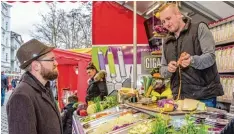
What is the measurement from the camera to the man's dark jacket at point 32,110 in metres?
2.37

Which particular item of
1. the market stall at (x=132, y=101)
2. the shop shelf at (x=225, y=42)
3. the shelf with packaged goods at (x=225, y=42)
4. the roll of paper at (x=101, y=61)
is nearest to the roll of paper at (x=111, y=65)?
the market stall at (x=132, y=101)

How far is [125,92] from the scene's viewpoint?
13.7 feet

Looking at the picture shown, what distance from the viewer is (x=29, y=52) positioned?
109 inches

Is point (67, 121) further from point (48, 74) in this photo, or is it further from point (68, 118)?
point (48, 74)

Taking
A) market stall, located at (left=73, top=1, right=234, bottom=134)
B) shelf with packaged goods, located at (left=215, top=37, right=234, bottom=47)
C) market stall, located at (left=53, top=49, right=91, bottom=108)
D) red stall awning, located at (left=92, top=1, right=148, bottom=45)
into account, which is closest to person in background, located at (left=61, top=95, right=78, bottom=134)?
market stall, located at (left=73, top=1, right=234, bottom=134)

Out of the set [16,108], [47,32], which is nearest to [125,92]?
[16,108]

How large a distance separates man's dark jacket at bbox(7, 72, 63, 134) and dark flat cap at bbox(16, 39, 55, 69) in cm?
10

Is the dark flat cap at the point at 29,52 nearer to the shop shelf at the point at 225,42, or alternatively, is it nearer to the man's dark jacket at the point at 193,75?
the man's dark jacket at the point at 193,75

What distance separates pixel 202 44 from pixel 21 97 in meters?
1.42


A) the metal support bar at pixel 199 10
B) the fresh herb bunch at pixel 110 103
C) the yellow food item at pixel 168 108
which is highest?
the metal support bar at pixel 199 10

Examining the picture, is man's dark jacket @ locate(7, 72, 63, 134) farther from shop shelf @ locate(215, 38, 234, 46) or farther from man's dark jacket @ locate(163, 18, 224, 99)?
shop shelf @ locate(215, 38, 234, 46)

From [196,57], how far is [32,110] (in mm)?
1236

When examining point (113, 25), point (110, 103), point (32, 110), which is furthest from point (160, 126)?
point (113, 25)

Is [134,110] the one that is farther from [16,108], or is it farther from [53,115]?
[16,108]
